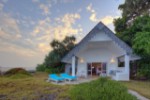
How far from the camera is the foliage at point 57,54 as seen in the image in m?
37.1

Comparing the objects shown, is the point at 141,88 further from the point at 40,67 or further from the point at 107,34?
the point at 40,67

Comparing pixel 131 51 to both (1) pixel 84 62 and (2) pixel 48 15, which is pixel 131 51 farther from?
(2) pixel 48 15

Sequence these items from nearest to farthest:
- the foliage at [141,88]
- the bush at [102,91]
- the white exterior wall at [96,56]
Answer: the bush at [102,91] < the foliage at [141,88] < the white exterior wall at [96,56]

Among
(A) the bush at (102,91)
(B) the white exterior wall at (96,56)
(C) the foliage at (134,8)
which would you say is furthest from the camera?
(C) the foliage at (134,8)

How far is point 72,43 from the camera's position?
3816 centimetres

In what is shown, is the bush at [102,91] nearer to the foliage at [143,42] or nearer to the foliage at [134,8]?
the foliage at [143,42]

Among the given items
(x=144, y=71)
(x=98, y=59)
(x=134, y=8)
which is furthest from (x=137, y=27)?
(x=98, y=59)

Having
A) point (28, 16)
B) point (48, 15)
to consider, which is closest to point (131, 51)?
point (48, 15)

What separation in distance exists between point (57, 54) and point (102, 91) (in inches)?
1067

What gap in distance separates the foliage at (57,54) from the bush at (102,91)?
26.0 metres

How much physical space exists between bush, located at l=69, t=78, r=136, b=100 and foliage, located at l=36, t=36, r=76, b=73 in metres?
26.0

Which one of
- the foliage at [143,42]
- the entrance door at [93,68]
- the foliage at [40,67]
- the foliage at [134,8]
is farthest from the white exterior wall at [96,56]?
the foliage at [40,67]

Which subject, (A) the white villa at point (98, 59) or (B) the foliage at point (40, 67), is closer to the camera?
(A) the white villa at point (98, 59)

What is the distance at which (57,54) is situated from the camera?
3725 centimetres
